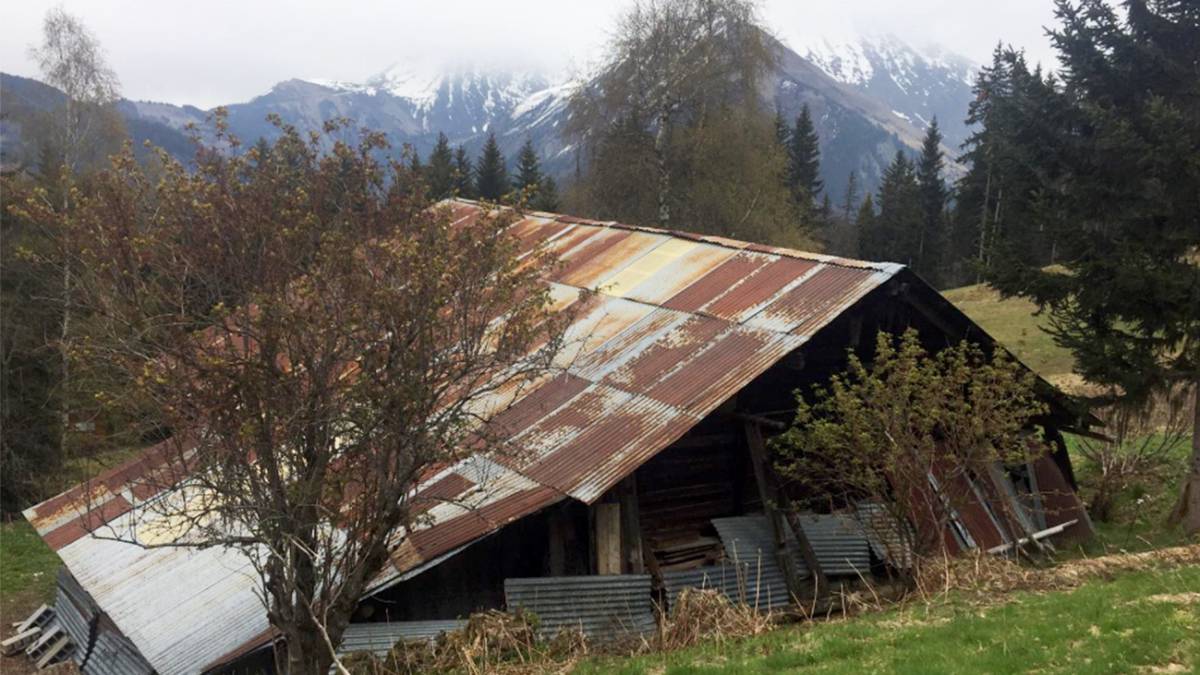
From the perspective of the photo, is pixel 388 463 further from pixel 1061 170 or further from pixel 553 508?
pixel 1061 170

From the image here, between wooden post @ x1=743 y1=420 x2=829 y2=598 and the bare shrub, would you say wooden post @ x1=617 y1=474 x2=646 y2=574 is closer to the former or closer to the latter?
wooden post @ x1=743 y1=420 x2=829 y2=598

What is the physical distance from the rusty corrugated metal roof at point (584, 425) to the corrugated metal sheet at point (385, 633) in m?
0.69

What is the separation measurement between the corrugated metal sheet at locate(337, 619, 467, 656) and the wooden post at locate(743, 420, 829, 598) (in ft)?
13.4

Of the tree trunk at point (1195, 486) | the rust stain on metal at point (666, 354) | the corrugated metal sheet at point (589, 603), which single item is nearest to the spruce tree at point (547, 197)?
the rust stain on metal at point (666, 354)

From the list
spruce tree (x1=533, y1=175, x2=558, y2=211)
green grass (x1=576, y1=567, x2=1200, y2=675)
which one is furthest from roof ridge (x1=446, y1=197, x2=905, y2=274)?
spruce tree (x1=533, y1=175, x2=558, y2=211)

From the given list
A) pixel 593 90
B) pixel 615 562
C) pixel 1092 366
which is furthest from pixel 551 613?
pixel 593 90

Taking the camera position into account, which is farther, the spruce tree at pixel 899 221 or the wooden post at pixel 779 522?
the spruce tree at pixel 899 221

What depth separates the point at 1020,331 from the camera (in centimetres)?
3019

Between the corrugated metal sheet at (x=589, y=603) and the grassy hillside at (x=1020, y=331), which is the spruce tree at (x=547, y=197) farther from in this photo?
the corrugated metal sheet at (x=589, y=603)

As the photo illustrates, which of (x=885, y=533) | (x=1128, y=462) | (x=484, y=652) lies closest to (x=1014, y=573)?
(x=885, y=533)

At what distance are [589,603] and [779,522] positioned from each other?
9.29ft

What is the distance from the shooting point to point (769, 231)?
97.7 feet

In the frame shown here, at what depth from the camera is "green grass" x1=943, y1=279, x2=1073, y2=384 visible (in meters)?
25.9

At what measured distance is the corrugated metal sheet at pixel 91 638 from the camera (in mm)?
10414
